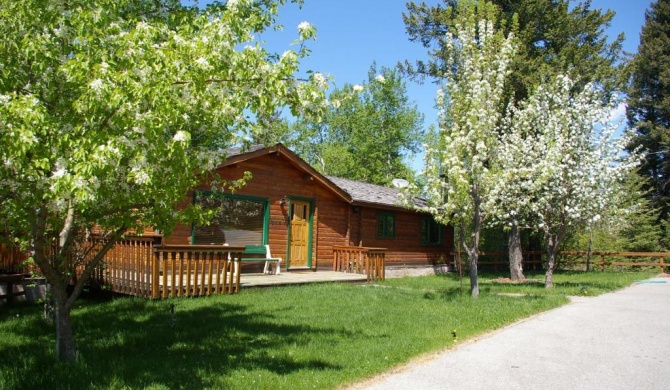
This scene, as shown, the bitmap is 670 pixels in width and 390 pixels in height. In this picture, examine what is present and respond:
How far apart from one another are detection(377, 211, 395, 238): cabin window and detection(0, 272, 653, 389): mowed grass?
8.58m

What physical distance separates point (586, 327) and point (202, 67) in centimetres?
828

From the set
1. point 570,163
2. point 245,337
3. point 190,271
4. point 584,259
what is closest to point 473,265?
point 570,163

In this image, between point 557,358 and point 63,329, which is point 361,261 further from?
point 63,329

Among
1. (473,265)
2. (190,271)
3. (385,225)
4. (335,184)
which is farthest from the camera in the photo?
(385,225)

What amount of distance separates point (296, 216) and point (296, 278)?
3.08 m

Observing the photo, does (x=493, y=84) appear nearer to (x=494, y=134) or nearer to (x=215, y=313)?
(x=494, y=134)

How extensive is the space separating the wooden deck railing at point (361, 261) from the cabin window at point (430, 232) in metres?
6.29

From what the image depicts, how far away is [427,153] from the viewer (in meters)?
13.2

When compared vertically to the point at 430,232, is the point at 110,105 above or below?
above

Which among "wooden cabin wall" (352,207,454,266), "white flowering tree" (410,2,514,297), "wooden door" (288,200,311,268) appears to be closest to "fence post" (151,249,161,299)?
"white flowering tree" (410,2,514,297)

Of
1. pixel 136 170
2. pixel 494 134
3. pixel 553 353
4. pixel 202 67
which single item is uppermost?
pixel 494 134

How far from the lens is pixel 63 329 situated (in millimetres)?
6051

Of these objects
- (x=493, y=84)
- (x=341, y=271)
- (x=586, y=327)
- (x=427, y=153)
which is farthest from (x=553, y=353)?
(x=341, y=271)

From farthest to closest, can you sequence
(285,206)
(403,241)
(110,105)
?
1. (403,241)
2. (285,206)
3. (110,105)
